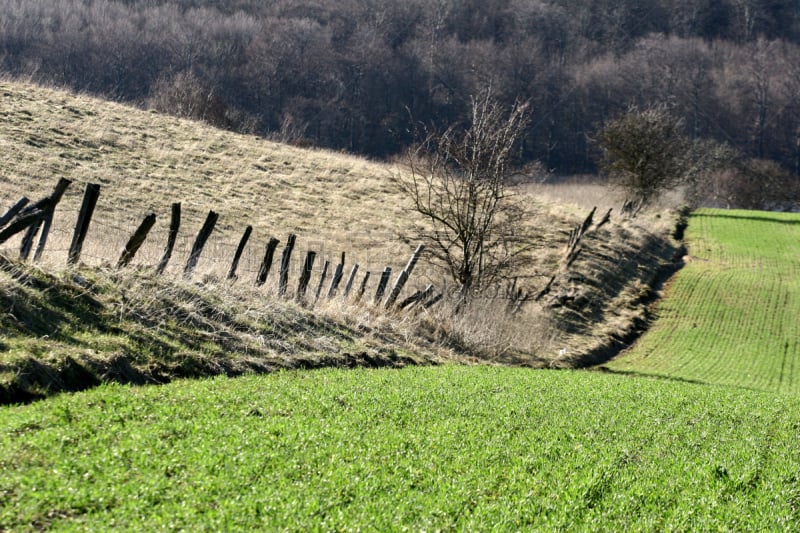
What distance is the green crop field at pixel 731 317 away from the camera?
Result: 23.8 m

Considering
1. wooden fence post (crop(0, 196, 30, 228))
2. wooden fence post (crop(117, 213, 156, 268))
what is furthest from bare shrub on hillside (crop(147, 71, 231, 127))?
wooden fence post (crop(0, 196, 30, 228))

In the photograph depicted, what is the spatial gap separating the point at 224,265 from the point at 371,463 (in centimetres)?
1035

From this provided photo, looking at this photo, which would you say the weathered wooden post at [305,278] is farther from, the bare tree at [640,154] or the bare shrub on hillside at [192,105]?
the bare shrub on hillside at [192,105]

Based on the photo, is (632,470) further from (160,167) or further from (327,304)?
(160,167)

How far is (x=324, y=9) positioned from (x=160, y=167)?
99522 millimetres

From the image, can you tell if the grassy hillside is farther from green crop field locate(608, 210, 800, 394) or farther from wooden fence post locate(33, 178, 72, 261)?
green crop field locate(608, 210, 800, 394)

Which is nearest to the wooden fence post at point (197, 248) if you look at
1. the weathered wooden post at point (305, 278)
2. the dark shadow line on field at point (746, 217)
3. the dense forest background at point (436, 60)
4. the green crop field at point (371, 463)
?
the weathered wooden post at point (305, 278)

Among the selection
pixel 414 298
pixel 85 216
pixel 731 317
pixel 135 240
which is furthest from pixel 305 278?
pixel 731 317

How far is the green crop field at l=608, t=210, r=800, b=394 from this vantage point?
939 inches

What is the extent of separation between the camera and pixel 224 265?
53.6 feet

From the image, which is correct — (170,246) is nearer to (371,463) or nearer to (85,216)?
(85,216)

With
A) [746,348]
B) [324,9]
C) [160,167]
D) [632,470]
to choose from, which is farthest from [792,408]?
[324,9]

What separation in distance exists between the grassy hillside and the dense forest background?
1908 inches

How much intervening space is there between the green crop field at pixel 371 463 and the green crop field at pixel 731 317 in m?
13.8
